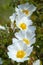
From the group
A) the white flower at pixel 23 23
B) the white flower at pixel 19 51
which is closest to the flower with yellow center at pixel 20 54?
the white flower at pixel 19 51

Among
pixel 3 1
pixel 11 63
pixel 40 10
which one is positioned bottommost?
pixel 11 63

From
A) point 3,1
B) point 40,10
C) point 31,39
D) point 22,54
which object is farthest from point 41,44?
point 3,1

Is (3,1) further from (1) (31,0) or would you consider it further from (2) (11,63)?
(2) (11,63)

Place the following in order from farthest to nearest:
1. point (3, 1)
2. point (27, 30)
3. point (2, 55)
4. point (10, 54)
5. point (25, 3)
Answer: point (3, 1)
point (25, 3)
point (27, 30)
point (2, 55)
point (10, 54)

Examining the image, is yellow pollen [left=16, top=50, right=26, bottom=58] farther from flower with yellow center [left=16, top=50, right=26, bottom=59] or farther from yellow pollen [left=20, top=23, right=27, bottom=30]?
yellow pollen [left=20, top=23, right=27, bottom=30]

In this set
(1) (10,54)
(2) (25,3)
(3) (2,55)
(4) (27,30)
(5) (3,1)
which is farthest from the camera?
(5) (3,1)

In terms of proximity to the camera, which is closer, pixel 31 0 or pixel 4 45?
pixel 4 45

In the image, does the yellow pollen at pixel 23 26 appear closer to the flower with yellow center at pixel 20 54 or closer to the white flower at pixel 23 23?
the white flower at pixel 23 23
